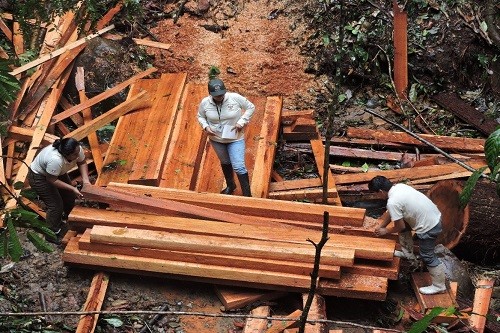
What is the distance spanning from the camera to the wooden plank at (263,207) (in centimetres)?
795

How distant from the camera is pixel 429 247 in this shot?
744cm

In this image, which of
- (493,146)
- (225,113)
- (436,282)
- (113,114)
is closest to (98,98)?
(113,114)

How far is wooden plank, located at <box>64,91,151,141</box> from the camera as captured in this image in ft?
31.2

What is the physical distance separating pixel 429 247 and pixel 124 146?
A: 4285mm

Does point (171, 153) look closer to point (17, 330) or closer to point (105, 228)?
point (105, 228)

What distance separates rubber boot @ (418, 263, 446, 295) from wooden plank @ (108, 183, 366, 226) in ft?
3.18

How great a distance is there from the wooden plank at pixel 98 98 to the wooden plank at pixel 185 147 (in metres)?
0.91

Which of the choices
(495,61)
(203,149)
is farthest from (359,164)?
(495,61)

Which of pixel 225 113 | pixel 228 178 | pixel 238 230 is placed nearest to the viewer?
pixel 238 230

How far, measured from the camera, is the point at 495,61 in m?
11.3

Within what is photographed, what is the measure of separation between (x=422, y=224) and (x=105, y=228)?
3.48 m

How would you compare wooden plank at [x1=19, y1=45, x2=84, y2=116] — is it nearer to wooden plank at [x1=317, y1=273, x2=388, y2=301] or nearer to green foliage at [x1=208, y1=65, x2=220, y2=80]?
green foliage at [x1=208, y1=65, x2=220, y2=80]

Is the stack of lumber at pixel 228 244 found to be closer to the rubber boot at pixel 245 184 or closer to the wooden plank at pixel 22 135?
the rubber boot at pixel 245 184

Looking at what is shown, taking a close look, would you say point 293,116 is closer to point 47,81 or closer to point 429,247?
point 429,247
